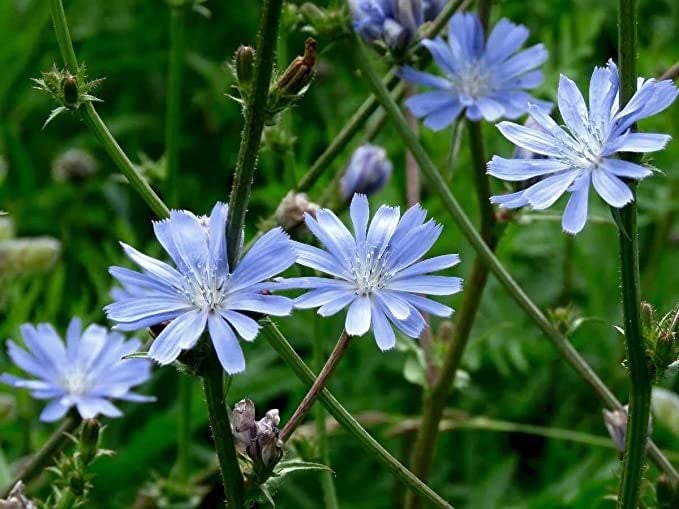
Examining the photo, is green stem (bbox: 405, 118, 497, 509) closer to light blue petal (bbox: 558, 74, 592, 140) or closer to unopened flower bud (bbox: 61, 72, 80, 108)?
light blue petal (bbox: 558, 74, 592, 140)

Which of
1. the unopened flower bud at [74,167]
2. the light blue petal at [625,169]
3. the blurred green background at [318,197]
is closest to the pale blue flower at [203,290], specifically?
the light blue petal at [625,169]

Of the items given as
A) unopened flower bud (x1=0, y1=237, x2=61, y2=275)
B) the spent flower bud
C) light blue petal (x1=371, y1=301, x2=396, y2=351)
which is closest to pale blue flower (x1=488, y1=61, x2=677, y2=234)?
light blue petal (x1=371, y1=301, x2=396, y2=351)

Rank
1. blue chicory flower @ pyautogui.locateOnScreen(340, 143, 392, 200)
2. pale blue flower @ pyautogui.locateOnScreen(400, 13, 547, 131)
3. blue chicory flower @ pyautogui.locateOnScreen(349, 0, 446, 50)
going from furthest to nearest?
blue chicory flower @ pyautogui.locateOnScreen(340, 143, 392, 200) → pale blue flower @ pyautogui.locateOnScreen(400, 13, 547, 131) → blue chicory flower @ pyautogui.locateOnScreen(349, 0, 446, 50)

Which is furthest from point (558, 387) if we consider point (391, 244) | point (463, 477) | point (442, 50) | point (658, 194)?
point (391, 244)

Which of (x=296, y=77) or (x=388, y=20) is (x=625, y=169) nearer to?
(x=296, y=77)

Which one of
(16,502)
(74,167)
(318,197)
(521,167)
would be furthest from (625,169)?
(74,167)

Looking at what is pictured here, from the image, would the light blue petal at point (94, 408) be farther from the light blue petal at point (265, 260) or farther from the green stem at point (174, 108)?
the light blue petal at point (265, 260)

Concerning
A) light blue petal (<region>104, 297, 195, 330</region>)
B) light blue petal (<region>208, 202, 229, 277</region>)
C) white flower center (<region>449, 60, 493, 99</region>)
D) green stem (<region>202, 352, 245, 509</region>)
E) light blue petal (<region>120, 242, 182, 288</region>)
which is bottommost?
green stem (<region>202, 352, 245, 509</region>)
